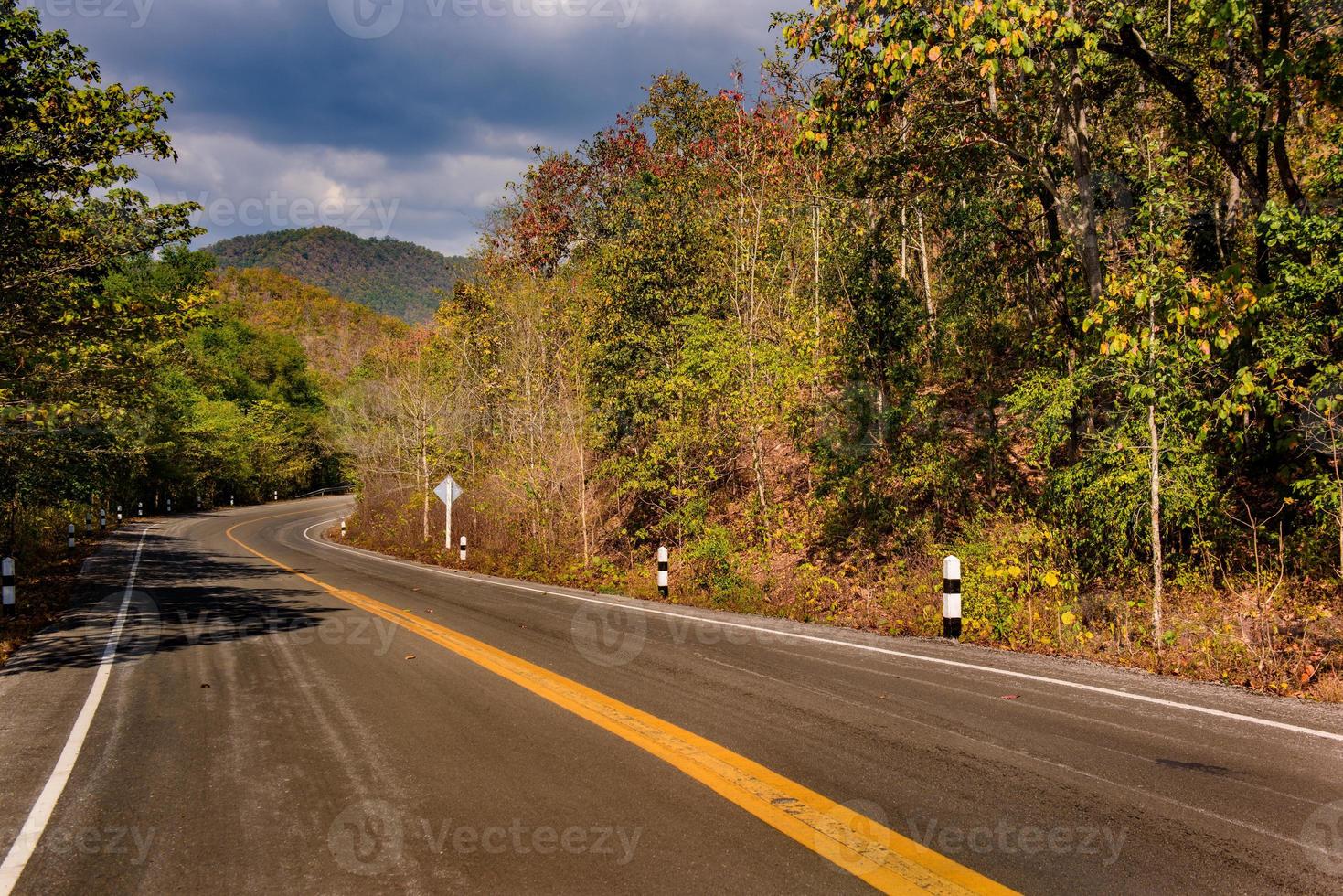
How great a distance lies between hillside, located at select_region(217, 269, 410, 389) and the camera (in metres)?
89.6

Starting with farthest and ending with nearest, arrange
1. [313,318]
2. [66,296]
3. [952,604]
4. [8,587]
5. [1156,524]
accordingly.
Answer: [313,318] < [66,296] < [8,587] < [952,604] < [1156,524]

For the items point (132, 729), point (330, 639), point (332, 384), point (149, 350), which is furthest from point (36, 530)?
point (332, 384)

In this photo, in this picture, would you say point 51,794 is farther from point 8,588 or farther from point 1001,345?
point 1001,345

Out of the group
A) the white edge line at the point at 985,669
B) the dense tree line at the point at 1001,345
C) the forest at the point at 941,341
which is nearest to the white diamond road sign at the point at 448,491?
the forest at the point at 941,341

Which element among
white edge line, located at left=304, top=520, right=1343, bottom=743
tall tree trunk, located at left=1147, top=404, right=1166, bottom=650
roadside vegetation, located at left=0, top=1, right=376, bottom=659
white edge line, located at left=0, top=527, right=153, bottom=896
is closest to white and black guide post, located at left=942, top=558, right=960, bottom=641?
white edge line, located at left=304, top=520, right=1343, bottom=743

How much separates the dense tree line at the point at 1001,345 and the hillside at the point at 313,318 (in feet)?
233

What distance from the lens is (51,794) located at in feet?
13.3

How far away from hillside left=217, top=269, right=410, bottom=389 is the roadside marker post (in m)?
73.6

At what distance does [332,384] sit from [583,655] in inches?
3256

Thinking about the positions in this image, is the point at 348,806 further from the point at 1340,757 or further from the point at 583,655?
the point at 1340,757

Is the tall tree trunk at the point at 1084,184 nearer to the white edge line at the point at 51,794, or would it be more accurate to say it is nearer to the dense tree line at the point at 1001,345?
the dense tree line at the point at 1001,345

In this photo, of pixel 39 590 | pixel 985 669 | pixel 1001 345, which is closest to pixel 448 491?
pixel 39 590

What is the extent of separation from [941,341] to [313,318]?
110 metres

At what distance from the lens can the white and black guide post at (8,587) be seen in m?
11.3
